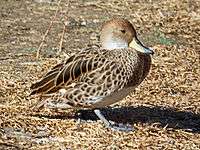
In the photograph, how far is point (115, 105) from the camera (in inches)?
270

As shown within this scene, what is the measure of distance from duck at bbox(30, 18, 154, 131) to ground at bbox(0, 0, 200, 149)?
0.22 meters

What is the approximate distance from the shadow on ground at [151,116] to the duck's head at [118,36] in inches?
27.1

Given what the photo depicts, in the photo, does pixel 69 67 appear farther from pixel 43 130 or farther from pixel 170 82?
pixel 170 82

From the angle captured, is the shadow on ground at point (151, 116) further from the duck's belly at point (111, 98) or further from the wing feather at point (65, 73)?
the duck's belly at point (111, 98)

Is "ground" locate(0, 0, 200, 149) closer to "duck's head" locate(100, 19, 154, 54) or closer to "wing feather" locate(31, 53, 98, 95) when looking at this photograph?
"wing feather" locate(31, 53, 98, 95)

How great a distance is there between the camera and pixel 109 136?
590 centimetres

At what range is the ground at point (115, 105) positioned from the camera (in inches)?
231

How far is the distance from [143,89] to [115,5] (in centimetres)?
388

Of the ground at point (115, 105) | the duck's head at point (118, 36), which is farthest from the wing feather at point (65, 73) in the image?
the ground at point (115, 105)

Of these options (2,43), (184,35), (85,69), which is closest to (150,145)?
(85,69)

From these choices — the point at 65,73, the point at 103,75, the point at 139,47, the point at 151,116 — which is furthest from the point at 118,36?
the point at 151,116

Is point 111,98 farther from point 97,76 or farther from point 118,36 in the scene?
point 118,36

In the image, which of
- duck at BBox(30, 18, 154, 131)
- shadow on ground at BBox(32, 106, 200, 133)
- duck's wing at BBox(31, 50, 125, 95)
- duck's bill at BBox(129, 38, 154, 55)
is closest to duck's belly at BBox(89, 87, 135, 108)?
duck at BBox(30, 18, 154, 131)

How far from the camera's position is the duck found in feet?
19.3
